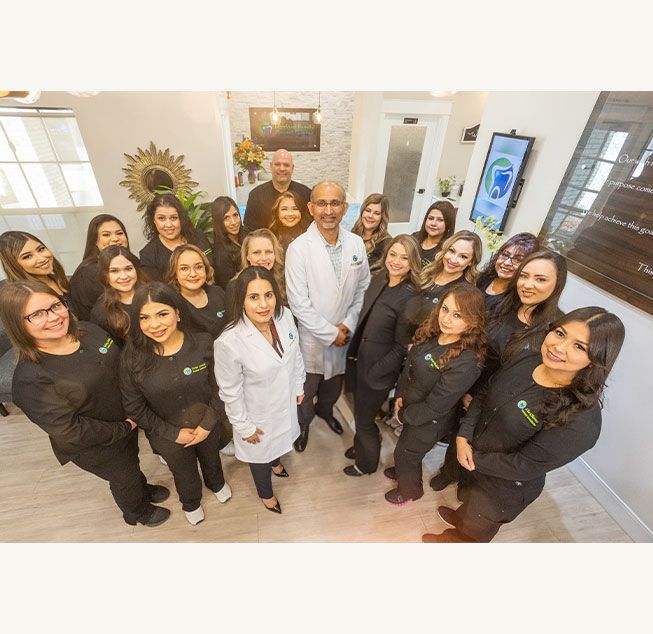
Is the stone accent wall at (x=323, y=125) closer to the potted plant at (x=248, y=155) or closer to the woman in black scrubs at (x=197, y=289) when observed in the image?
the potted plant at (x=248, y=155)

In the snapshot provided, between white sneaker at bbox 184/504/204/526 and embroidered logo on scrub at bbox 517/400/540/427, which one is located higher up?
embroidered logo on scrub at bbox 517/400/540/427

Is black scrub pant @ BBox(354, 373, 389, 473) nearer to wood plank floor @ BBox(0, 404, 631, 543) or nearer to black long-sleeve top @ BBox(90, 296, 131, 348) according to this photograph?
wood plank floor @ BBox(0, 404, 631, 543)

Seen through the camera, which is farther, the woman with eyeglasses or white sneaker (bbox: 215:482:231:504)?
white sneaker (bbox: 215:482:231:504)

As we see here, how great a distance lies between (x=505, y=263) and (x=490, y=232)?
1575 mm

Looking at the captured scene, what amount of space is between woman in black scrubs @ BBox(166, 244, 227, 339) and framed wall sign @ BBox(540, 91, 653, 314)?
2935 mm

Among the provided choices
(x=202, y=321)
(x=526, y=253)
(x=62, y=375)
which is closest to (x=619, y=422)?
(x=526, y=253)

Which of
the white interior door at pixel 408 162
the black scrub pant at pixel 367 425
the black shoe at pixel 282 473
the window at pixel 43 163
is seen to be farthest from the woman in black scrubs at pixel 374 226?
the white interior door at pixel 408 162

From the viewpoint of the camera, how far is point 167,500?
99.9 inches

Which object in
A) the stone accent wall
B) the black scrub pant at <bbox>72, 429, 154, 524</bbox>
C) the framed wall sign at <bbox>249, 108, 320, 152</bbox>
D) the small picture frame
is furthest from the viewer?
the framed wall sign at <bbox>249, 108, 320, 152</bbox>

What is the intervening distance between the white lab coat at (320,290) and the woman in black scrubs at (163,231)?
36.9 inches

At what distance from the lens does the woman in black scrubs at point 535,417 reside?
4.74 feet

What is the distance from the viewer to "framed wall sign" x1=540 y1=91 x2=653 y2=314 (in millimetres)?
2357

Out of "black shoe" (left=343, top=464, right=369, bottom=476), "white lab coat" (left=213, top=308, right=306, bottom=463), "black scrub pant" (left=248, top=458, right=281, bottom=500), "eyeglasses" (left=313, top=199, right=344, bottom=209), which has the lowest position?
"black shoe" (left=343, top=464, right=369, bottom=476)

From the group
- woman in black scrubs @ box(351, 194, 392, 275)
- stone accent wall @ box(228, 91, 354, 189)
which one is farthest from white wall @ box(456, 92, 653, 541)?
stone accent wall @ box(228, 91, 354, 189)
